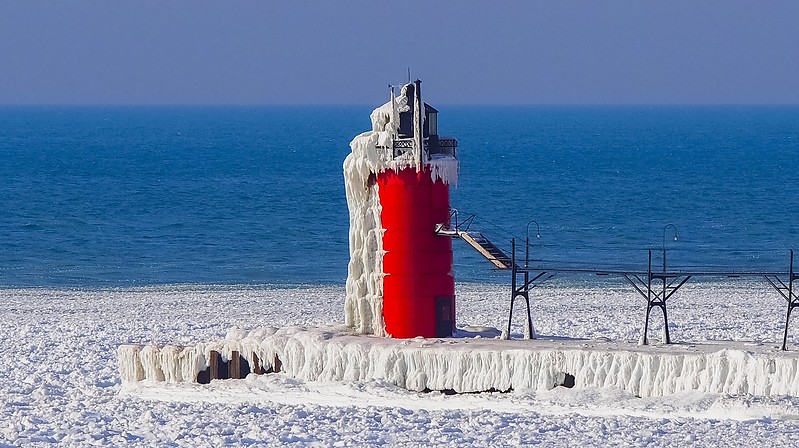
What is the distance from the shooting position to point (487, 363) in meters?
31.5

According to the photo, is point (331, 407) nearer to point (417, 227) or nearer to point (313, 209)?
point (417, 227)

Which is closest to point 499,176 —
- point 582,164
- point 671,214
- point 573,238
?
point 582,164

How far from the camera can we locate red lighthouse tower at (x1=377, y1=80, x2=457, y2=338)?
32812 millimetres

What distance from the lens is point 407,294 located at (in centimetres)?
3312

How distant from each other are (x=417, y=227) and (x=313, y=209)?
57.9 meters

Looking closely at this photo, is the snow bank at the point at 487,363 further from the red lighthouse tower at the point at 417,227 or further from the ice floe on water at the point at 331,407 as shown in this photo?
the red lighthouse tower at the point at 417,227

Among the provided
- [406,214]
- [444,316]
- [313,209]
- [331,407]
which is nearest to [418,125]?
[406,214]

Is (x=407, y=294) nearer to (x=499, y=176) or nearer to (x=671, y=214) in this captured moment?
(x=671, y=214)

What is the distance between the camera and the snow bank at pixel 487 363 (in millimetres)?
29953

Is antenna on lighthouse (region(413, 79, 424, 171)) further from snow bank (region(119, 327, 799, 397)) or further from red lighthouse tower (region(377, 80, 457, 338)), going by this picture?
snow bank (region(119, 327, 799, 397))

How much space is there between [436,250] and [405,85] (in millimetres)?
3565

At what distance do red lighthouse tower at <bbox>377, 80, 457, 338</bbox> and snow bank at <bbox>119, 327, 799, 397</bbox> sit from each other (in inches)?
28.3

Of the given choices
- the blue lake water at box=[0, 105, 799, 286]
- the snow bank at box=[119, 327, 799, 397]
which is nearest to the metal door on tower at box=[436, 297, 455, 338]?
the snow bank at box=[119, 327, 799, 397]

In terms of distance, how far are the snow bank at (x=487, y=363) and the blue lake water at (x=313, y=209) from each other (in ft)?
12.5
